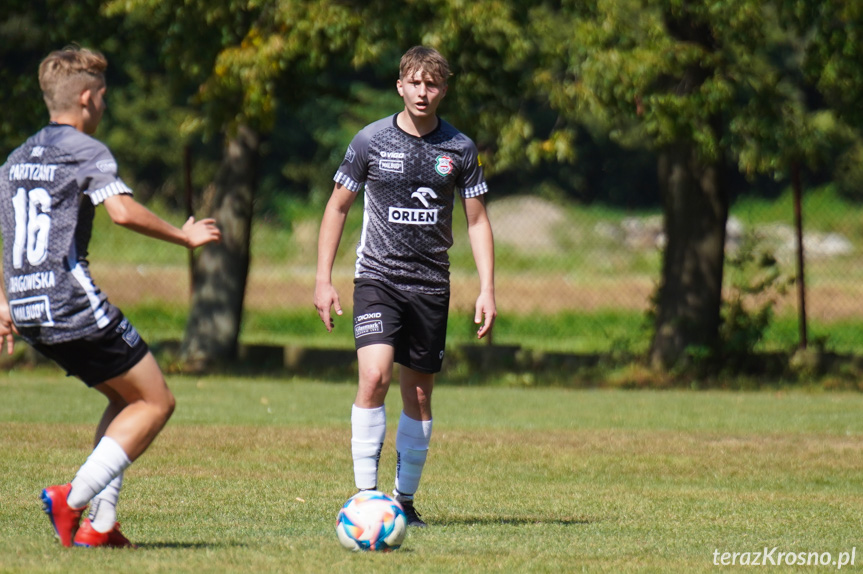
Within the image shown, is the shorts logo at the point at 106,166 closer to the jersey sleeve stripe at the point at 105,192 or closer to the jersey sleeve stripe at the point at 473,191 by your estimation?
the jersey sleeve stripe at the point at 105,192

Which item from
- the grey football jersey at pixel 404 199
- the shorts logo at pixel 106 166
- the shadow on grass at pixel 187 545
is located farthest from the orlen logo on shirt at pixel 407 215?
the shadow on grass at pixel 187 545

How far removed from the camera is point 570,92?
13.2 m

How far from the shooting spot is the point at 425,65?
19.1ft

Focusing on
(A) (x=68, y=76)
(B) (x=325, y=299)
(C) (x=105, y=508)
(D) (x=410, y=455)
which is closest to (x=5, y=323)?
(C) (x=105, y=508)

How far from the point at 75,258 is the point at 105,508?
1.03 metres

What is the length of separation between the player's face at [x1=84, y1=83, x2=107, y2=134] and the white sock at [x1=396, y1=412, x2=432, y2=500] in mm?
Result: 2167

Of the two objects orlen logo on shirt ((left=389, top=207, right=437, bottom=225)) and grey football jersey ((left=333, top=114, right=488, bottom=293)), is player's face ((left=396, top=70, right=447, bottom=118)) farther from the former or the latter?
orlen logo on shirt ((left=389, top=207, right=437, bottom=225))

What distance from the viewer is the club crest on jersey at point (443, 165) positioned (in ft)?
19.6

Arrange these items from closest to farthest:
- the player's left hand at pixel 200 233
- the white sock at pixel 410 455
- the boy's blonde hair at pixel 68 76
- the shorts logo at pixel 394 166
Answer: the player's left hand at pixel 200 233, the boy's blonde hair at pixel 68 76, the shorts logo at pixel 394 166, the white sock at pixel 410 455

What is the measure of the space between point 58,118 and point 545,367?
11.2 metres

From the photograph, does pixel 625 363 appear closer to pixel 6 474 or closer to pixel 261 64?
pixel 261 64

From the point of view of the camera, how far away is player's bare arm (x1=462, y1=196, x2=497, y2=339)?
238 inches

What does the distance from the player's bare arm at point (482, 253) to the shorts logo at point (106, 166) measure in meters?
1.93

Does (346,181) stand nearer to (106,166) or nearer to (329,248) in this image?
Result: (329,248)
